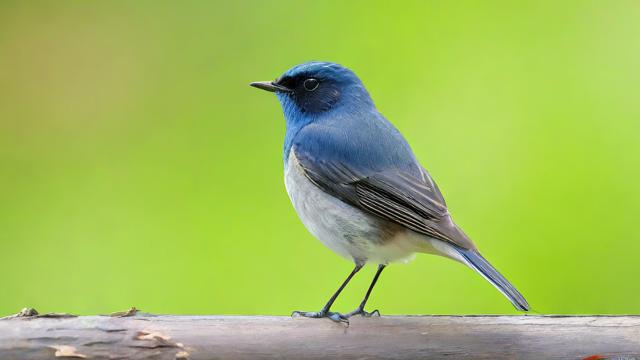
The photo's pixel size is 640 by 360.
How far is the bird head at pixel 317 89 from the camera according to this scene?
11.0 ft

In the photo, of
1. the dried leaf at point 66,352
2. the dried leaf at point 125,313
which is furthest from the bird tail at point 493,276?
the dried leaf at point 66,352

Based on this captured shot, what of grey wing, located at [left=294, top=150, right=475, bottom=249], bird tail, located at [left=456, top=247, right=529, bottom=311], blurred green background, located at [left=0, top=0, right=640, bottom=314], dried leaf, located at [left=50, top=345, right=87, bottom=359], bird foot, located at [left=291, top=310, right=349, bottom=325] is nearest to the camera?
dried leaf, located at [left=50, top=345, right=87, bottom=359]

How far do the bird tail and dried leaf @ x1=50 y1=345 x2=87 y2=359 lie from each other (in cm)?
106

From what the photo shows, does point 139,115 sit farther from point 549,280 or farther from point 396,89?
point 549,280

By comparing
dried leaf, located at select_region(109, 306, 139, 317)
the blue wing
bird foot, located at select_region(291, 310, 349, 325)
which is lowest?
bird foot, located at select_region(291, 310, 349, 325)

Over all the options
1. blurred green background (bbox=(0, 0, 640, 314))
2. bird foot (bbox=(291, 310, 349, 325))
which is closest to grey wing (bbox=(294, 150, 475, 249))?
bird foot (bbox=(291, 310, 349, 325))

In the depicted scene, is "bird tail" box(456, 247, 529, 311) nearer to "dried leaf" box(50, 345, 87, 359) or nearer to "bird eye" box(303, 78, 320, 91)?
"bird eye" box(303, 78, 320, 91)

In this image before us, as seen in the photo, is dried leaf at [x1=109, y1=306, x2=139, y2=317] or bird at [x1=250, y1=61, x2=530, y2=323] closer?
dried leaf at [x1=109, y1=306, x2=139, y2=317]

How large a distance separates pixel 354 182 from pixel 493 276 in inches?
23.5

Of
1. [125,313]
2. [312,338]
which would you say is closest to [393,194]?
[312,338]

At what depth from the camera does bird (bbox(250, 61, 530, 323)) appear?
9.75 ft

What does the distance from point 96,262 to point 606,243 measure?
1.90 metres

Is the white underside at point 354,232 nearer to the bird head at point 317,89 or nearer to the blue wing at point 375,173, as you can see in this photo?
the blue wing at point 375,173

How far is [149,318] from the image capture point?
2.46 meters
